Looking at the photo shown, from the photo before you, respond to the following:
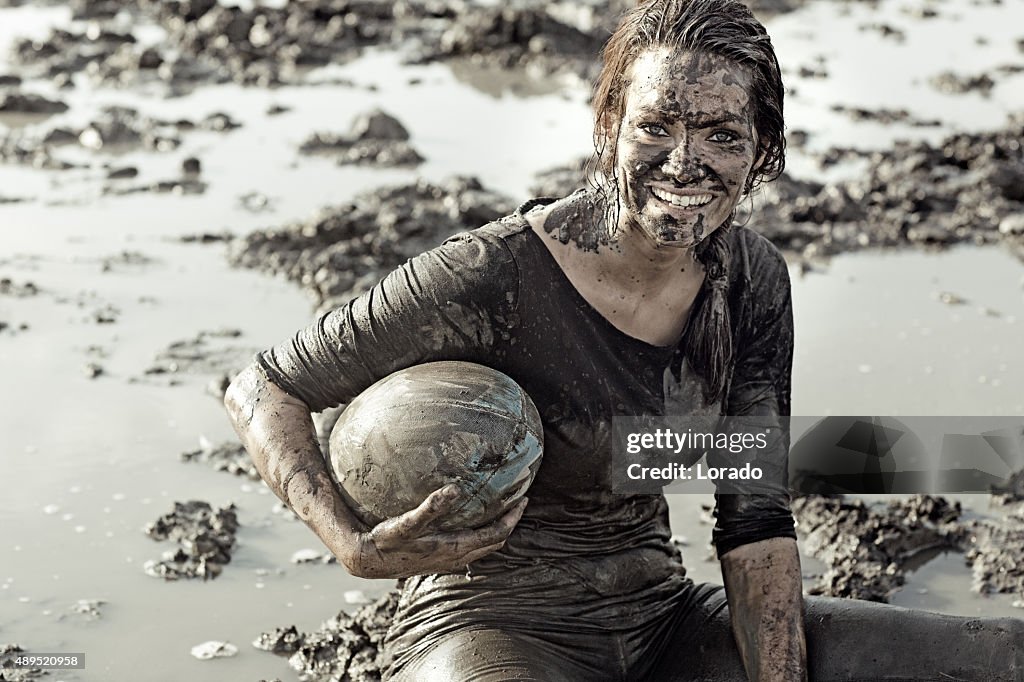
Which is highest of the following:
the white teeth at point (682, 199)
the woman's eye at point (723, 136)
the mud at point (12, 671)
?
the woman's eye at point (723, 136)

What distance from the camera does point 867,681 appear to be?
3152 millimetres

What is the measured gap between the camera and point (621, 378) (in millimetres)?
3191

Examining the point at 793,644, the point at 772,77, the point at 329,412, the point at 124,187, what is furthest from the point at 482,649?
the point at 124,187

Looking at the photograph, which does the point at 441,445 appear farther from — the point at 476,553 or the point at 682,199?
the point at 682,199

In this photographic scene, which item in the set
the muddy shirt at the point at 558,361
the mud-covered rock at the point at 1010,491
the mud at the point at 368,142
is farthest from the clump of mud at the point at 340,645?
the mud at the point at 368,142

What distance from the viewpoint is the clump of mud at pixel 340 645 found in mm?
4066

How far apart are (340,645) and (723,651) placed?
4.55 ft

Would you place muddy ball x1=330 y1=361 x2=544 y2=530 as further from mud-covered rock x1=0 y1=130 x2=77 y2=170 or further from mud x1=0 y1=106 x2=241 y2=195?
mud-covered rock x1=0 y1=130 x2=77 y2=170

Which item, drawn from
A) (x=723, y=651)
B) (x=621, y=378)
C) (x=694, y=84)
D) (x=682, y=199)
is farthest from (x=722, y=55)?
(x=723, y=651)

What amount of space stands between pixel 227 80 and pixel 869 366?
6.92 meters

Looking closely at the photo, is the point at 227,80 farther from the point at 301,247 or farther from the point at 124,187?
the point at 301,247

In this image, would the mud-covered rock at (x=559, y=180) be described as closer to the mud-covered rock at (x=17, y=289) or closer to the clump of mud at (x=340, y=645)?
the mud-covered rock at (x=17, y=289)

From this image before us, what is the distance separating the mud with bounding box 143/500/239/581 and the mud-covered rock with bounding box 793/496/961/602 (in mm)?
1960

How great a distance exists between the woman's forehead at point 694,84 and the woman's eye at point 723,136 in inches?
1.8
